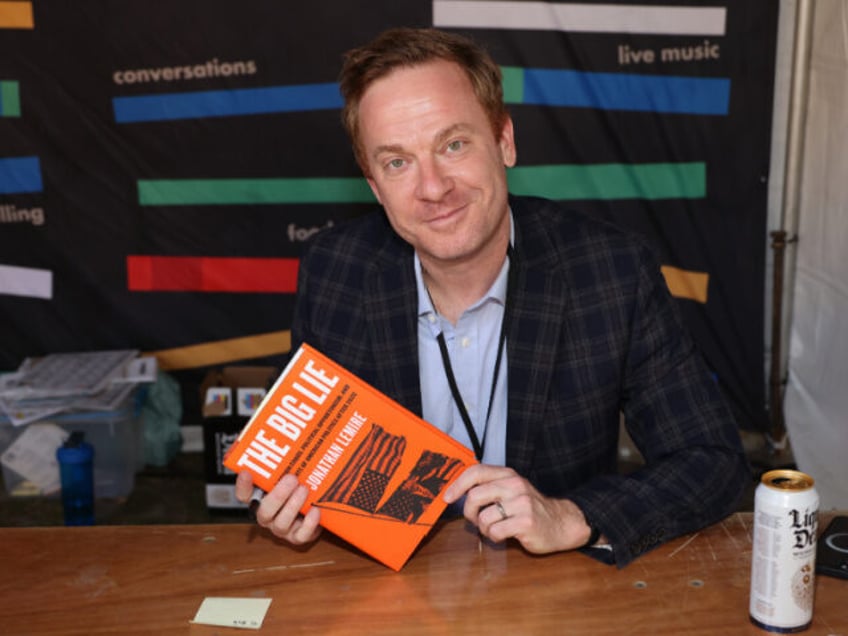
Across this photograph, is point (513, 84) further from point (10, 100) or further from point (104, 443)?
point (104, 443)

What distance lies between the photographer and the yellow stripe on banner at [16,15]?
146 inches

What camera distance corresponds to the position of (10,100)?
3.78 metres

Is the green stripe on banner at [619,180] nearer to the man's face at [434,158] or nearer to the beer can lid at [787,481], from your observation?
the man's face at [434,158]

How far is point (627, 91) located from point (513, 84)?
1.46ft

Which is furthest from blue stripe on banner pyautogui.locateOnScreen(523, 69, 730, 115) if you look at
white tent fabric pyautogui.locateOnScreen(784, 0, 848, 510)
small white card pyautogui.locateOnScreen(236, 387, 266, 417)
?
small white card pyautogui.locateOnScreen(236, 387, 266, 417)

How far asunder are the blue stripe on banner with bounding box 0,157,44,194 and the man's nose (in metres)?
2.62

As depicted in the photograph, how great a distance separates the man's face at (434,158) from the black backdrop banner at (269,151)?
2028 mm

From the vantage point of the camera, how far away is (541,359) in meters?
1.76

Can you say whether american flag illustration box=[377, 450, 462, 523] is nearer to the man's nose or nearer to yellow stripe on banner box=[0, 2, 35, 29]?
the man's nose

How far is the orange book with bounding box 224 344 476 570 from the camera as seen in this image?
4.60ft

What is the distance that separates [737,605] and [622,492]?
0.27 meters

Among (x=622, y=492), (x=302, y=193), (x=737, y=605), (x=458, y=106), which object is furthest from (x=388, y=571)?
(x=302, y=193)

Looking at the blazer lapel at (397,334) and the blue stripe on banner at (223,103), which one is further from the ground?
the blue stripe on banner at (223,103)

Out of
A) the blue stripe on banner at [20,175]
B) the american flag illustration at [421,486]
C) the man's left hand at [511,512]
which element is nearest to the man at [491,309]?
the man's left hand at [511,512]
